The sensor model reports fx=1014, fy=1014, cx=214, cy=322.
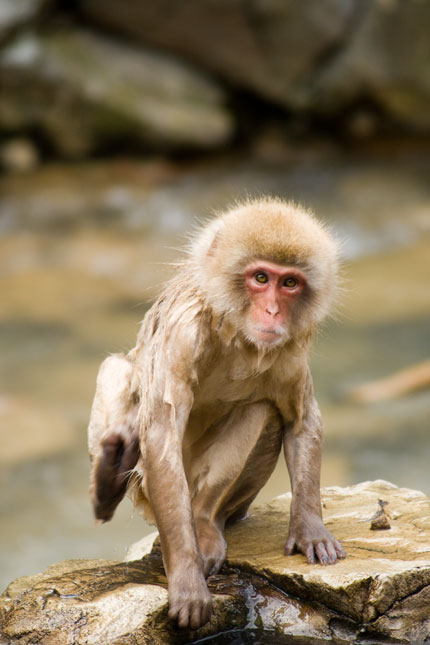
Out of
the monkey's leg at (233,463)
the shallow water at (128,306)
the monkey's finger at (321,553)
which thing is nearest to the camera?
the monkey's finger at (321,553)

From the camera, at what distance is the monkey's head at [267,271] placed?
4000 mm

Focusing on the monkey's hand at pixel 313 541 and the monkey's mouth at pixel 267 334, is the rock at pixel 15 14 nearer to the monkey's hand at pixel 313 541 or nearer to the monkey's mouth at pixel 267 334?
the monkey's mouth at pixel 267 334

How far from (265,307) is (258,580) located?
111cm

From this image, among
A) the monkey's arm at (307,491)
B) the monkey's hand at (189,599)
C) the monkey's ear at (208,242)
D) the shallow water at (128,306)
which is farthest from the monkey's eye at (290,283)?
the shallow water at (128,306)

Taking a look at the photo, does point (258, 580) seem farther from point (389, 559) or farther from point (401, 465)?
point (401, 465)

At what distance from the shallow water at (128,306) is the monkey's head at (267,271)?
3265 millimetres

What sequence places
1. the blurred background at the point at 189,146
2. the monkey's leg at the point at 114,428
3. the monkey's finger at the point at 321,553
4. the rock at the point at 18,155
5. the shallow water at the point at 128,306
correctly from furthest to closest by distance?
the rock at the point at 18,155 → the blurred background at the point at 189,146 → the shallow water at the point at 128,306 → the monkey's leg at the point at 114,428 → the monkey's finger at the point at 321,553

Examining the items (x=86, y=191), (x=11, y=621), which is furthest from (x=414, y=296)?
(x=11, y=621)

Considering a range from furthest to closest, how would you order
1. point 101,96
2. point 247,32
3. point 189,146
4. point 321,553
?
1. point 189,146
2. point 101,96
3. point 247,32
4. point 321,553

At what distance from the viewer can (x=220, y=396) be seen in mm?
4305

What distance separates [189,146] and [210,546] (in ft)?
33.9

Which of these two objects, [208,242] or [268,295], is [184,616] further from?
[208,242]

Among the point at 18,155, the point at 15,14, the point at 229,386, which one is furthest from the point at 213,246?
the point at 18,155

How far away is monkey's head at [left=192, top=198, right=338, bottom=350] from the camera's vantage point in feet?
13.1
